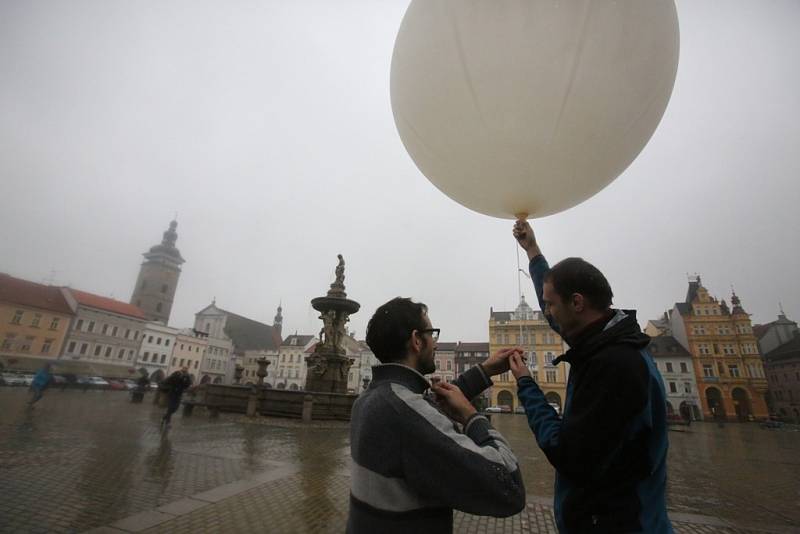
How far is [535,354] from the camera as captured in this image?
49.8 meters

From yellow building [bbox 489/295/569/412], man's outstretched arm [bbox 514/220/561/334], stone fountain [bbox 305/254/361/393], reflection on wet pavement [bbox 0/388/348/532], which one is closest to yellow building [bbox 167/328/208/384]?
yellow building [bbox 489/295/569/412]

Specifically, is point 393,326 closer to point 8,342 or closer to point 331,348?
point 331,348

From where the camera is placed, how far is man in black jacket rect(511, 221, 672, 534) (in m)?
1.29

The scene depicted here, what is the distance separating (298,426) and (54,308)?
4519 centimetres

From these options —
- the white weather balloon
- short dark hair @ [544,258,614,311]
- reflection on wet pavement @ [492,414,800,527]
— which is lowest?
reflection on wet pavement @ [492,414,800,527]

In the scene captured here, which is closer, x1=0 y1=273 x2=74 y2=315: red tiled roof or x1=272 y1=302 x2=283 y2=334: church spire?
x1=0 y1=273 x2=74 y2=315: red tiled roof

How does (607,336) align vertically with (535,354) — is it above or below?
below

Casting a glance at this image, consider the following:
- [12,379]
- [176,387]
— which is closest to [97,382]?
[12,379]

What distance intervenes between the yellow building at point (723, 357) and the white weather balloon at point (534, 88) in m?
59.0

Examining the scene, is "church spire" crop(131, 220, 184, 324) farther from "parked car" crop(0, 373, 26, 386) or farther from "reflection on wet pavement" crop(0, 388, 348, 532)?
"reflection on wet pavement" crop(0, 388, 348, 532)

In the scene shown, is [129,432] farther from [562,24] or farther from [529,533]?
[562,24]

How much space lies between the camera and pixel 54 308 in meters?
40.9

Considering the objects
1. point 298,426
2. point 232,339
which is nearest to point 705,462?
point 298,426

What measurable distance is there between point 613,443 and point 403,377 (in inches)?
31.8
